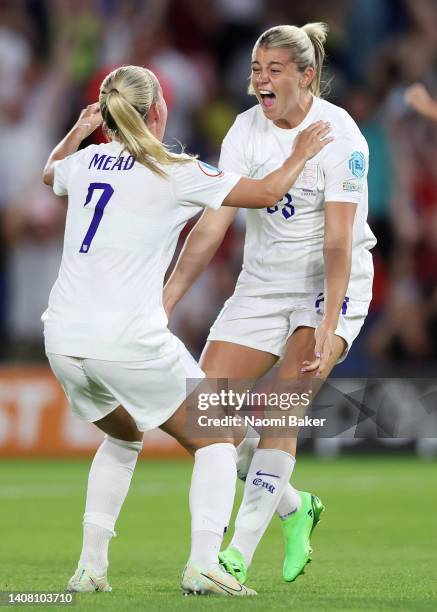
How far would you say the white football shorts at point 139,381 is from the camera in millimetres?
4996

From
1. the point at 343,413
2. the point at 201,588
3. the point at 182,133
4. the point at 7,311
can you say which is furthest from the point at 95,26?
the point at 201,588

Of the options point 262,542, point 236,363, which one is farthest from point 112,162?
point 262,542

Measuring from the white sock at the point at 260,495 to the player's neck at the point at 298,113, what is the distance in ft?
4.48

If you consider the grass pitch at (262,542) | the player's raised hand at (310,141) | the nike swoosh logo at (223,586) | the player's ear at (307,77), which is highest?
the player's ear at (307,77)

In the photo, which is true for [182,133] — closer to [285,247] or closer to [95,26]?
[95,26]

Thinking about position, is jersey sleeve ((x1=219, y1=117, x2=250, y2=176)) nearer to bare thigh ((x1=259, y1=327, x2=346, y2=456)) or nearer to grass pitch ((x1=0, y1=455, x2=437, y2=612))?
bare thigh ((x1=259, y1=327, x2=346, y2=456))

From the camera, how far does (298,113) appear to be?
5.86 metres

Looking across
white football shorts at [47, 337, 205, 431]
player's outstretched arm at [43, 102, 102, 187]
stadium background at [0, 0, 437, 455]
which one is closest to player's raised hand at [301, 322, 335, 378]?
white football shorts at [47, 337, 205, 431]

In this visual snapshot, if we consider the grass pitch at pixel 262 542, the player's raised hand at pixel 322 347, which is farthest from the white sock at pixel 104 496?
the player's raised hand at pixel 322 347

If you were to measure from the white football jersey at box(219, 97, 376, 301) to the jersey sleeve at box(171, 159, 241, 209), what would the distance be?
0.79 meters

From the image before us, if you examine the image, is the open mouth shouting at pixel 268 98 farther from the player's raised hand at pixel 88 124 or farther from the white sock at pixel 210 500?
the white sock at pixel 210 500

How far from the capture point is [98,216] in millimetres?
5039

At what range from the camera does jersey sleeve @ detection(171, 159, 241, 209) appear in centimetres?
503

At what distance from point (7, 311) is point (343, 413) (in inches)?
218
